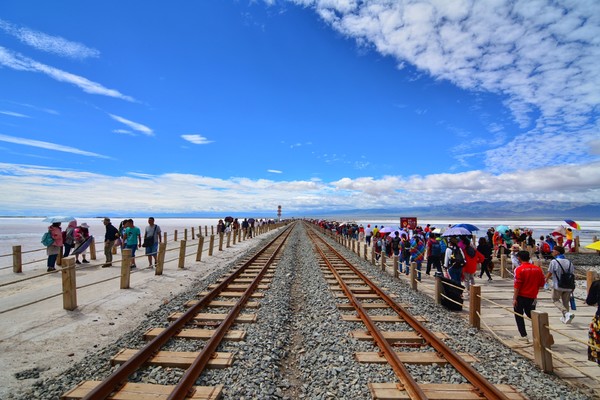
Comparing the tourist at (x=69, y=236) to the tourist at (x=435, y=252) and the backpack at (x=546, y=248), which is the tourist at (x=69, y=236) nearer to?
the tourist at (x=435, y=252)

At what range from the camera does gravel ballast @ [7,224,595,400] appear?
422 centimetres

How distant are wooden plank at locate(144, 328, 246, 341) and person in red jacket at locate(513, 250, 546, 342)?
5093 mm

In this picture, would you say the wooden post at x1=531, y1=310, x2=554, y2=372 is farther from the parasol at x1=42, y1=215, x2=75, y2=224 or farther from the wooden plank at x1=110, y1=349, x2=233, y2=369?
the parasol at x1=42, y1=215, x2=75, y2=224

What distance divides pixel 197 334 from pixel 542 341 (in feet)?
18.0

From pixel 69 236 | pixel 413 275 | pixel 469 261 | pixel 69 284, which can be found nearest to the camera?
pixel 69 284

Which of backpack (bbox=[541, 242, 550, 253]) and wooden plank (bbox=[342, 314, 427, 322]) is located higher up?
Answer: backpack (bbox=[541, 242, 550, 253])

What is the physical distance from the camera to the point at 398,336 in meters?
5.90

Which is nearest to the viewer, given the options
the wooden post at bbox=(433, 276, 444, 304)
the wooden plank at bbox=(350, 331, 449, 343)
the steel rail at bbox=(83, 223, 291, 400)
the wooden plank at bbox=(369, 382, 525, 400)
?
the steel rail at bbox=(83, 223, 291, 400)

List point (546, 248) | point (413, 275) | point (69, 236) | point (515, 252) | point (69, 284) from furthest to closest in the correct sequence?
point (546, 248)
point (69, 236)
point (515, 252)
point (413, 275)
point (69, 284)

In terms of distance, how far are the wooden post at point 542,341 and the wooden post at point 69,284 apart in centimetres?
880

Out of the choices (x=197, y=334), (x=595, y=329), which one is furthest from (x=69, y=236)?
(x=595, y=329)

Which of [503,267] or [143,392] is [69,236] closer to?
[143,392]

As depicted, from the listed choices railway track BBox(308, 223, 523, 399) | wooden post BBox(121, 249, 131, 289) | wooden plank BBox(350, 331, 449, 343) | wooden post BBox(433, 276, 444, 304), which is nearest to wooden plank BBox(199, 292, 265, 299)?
railway track BBox(308, 223, 523, 399)

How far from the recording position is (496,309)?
8.38 metres
